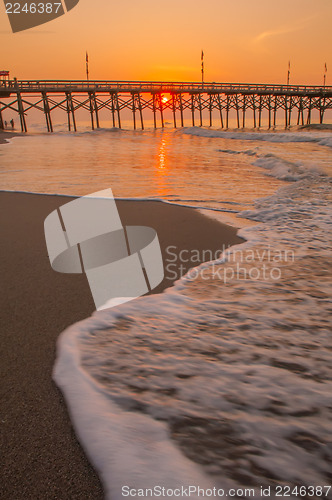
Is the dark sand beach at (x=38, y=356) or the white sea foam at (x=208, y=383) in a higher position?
the dark sand beach at (x=38, y=356)

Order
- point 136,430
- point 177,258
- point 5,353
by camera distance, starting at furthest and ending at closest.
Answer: point 177,258
point 5,353
point 136,430

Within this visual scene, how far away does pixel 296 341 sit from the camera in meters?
1.56

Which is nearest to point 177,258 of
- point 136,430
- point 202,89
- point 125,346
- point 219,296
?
point 219,296

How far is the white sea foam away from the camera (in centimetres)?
99

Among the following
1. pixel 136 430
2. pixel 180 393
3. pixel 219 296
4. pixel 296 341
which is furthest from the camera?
pixel 219 296

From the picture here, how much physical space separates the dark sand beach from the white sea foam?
63 mm

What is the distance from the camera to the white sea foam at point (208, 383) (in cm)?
99

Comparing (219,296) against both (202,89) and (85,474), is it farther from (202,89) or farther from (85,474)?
(202,89)

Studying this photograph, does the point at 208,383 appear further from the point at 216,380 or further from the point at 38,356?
the point at 38,356

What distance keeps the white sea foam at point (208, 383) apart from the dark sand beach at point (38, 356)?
63 millimetres

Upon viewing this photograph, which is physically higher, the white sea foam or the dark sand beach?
the dark sand beach

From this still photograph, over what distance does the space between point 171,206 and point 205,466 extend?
11.0 ft

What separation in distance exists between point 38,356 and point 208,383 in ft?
2.26

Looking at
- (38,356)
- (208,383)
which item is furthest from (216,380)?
(38,356)
